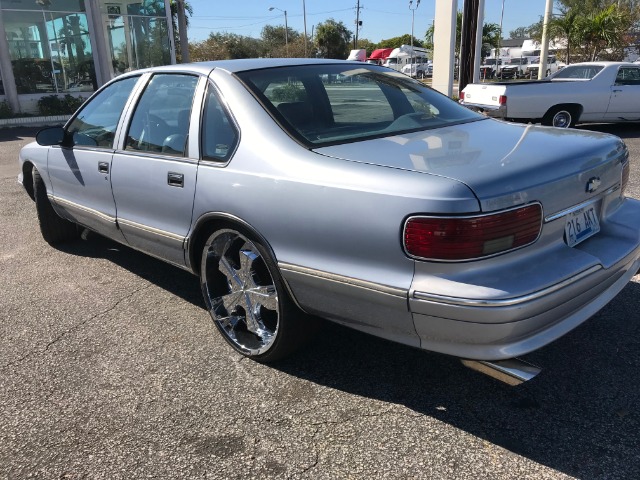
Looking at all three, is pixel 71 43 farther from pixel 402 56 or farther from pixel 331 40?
pixel 331 40

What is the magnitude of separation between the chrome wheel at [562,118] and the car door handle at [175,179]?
946 cm

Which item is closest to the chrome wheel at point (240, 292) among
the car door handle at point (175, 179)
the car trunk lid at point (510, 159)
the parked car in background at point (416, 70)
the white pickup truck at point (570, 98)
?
the car door handle at point (175, 179)

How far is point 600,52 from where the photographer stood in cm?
2272

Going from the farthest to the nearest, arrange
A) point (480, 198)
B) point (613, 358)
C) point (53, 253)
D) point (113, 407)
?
point (53, 253)
point (613, 358)
point (113, 407)
point (480, 198)

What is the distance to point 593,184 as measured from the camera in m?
2.59

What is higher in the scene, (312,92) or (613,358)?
(312,92)

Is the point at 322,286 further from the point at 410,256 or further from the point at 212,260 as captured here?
the point at 212,260

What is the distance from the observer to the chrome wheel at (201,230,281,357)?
2896 millimetres

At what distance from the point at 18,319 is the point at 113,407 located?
1443 mm

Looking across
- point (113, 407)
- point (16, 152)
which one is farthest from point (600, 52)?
point (113, 407)

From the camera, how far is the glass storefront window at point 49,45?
19062 mm

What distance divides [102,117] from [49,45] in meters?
18.5

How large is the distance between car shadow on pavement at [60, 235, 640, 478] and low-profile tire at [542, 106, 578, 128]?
8.15 meters

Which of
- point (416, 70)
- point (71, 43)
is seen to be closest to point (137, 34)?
point (71, 43)
